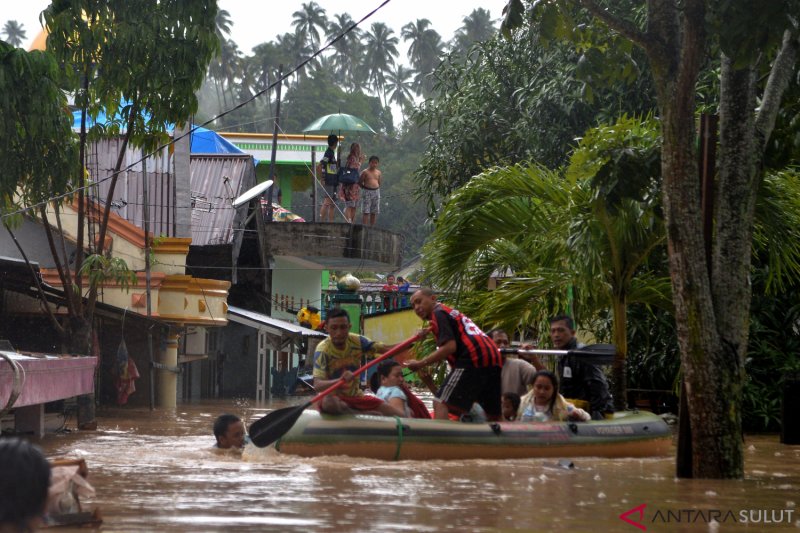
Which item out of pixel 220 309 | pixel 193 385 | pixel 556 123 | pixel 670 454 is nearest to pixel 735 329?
pixel 670 454

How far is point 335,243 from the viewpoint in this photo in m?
28.8

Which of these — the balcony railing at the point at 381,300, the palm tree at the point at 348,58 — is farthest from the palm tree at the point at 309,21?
the balcony railing at the point at 381,300

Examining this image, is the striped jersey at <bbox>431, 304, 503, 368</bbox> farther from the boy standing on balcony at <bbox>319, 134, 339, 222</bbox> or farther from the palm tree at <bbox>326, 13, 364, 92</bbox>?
the palm tree at <bbox>326, 13, 364, 92</bbox>

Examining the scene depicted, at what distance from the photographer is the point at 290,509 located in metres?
7.95

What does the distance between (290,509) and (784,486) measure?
4.56 m

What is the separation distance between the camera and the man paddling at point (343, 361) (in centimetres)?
1163

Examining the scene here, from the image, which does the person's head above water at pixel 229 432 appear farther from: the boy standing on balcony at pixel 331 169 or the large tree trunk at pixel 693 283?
the boy standing on balcony at pixel 331 169

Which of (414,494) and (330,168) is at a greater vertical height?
(330,168)

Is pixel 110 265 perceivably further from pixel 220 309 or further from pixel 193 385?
pixel 193 385

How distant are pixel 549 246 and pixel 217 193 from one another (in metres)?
15.2

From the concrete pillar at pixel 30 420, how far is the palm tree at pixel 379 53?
7539 cm

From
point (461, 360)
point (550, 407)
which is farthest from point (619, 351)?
point (461, 360)

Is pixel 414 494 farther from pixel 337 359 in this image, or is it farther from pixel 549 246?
pixel 549 246

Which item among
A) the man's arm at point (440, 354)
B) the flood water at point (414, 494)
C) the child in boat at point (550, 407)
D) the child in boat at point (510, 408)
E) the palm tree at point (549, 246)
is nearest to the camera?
the flood water at point (414, 494)
